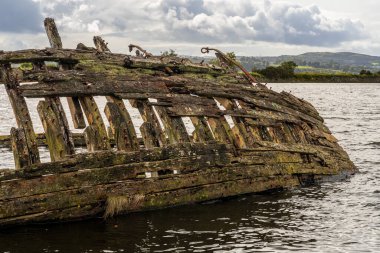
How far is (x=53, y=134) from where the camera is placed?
9898 mm

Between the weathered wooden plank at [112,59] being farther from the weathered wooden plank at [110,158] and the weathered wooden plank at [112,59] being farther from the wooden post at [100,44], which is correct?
the weathered wooden plank at [110,158]

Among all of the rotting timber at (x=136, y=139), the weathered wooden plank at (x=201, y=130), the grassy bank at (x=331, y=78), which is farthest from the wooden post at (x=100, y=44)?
the grassy bank at (x=331, y=78)

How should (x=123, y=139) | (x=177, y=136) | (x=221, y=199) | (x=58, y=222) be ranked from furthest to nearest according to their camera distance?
1. (x=221, y=199)
2. (x=177, y=136)
3. (x=123, y=139)
4. (x=58, y=222)

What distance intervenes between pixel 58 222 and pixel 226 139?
4.25 meters

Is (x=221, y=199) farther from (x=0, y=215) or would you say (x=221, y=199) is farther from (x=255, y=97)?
(x=0, y=215)

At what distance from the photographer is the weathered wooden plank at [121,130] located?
34.9ft

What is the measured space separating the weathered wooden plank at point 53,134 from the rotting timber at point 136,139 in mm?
18

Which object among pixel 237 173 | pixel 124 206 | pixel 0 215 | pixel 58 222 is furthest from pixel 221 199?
pixel 0 215

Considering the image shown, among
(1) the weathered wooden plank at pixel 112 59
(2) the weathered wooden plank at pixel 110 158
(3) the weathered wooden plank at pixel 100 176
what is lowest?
(3) the weathered wooden plank at pixel 100 176

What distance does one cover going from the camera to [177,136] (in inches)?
454

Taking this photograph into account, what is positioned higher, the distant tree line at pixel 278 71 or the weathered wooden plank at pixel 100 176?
the distant tree line at pixel 278 71

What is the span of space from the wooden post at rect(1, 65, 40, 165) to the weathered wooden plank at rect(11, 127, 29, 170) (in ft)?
0.08

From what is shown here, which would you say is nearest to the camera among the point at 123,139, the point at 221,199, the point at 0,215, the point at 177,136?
the point at 0,215

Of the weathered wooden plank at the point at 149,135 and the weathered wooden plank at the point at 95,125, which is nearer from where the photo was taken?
the weathered wooden plank at the point at 95,125
